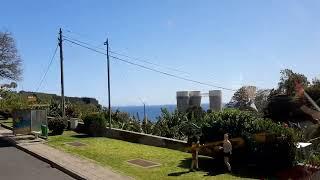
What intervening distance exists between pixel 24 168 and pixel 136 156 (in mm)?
4374

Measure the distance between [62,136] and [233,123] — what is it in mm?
12995

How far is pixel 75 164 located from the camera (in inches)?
701

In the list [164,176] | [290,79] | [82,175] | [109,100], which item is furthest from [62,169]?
[290,79]

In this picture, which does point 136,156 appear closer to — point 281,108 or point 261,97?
point 281,108

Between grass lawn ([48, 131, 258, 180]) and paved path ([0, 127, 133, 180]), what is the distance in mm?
434

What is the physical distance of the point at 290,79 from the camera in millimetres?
41812

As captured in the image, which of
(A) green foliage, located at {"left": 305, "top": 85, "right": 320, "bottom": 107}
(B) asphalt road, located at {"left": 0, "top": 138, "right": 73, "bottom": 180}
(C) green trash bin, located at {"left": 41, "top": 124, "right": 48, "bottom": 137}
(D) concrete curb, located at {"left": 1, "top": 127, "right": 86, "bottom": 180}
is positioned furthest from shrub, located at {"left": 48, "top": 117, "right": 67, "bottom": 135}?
(A) green foliage, located at {"left": 305, "top": 85, "right": 320, "bottom": 107}

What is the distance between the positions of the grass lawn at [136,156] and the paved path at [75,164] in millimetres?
434

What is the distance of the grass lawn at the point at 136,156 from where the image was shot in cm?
1546

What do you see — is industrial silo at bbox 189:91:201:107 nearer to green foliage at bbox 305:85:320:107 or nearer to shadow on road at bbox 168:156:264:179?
green foliage at bbox 305:85:320:107

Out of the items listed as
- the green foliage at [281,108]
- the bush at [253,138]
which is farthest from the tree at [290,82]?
the bush at [253,138]

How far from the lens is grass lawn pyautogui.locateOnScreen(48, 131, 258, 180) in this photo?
15.5 m

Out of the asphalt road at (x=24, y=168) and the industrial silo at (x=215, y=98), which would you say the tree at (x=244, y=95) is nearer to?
the industrial silo at (x=215, y=98)

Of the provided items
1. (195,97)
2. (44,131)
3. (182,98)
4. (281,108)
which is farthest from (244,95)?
(44,131)
